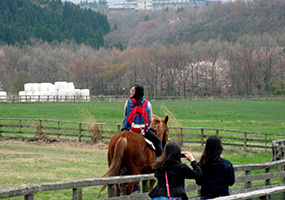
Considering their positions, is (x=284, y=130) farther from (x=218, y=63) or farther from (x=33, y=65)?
(x=33, y=65)

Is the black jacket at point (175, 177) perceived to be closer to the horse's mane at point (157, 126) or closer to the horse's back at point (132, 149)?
the horse's back at point (132, 149)

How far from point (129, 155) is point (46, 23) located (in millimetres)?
167209

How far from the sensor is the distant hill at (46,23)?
148m

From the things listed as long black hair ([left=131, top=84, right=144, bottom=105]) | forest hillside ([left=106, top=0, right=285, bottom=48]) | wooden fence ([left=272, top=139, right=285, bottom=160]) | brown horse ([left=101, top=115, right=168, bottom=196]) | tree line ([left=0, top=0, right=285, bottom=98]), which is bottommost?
wooden fence ([left=272, top=139, right=285, bottom=160])

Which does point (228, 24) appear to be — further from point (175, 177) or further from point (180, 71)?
point (175, 177)

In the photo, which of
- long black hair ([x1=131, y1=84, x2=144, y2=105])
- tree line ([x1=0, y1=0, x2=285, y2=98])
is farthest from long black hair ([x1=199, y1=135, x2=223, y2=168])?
tree line ([x1=0, y1=0, x2=285, y2=98])

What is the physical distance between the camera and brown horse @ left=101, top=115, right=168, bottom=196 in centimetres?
743

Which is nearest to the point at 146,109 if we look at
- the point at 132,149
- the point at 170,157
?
the point at 132,149

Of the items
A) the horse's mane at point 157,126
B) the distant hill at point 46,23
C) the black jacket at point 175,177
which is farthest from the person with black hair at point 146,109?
the distant hill at point 46,23

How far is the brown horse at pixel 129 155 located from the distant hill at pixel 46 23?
449 feet

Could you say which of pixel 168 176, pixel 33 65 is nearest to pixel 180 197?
pixel 168 176

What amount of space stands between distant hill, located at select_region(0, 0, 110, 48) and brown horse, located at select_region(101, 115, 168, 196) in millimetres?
136872

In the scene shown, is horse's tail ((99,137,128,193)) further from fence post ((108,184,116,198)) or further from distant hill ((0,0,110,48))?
distant hill ((0,0,110,48))

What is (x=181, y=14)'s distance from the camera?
7534 inches
